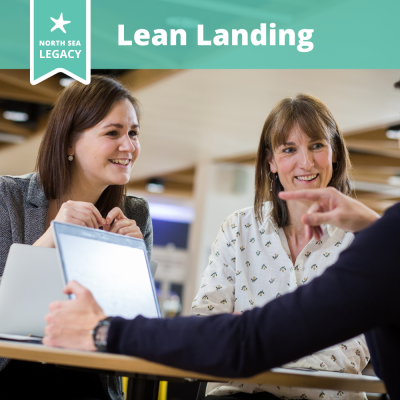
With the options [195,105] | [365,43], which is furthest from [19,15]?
[365,43]

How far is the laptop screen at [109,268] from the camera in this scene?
1.20 m

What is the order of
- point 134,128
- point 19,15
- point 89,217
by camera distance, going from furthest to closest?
1. point 19,15
2. point 134,128
3. point 89,217

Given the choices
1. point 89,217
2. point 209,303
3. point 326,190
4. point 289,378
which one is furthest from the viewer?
point 209,303

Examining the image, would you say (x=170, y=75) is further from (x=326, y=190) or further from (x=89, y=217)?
(x=326, y=190)

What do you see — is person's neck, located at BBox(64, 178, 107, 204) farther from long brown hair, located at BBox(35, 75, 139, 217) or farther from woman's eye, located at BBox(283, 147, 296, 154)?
woman's eye, located at BBox(283, 147, 296, 154)

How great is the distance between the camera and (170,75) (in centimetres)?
464

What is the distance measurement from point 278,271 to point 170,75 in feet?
10.1

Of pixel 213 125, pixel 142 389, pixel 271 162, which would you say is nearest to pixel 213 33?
pixel 213 125

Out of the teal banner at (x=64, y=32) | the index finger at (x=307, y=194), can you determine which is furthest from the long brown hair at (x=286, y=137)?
the teal banner at (x=64, y=32)

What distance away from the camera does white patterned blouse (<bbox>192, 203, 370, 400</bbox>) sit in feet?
6.13

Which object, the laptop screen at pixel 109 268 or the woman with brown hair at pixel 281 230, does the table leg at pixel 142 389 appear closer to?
the laptop screen at pixel 109 268

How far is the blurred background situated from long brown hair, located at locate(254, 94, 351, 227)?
1059 millimetres

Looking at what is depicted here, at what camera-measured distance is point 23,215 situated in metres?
2.00

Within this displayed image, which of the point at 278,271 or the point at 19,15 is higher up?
the point at 19,15
